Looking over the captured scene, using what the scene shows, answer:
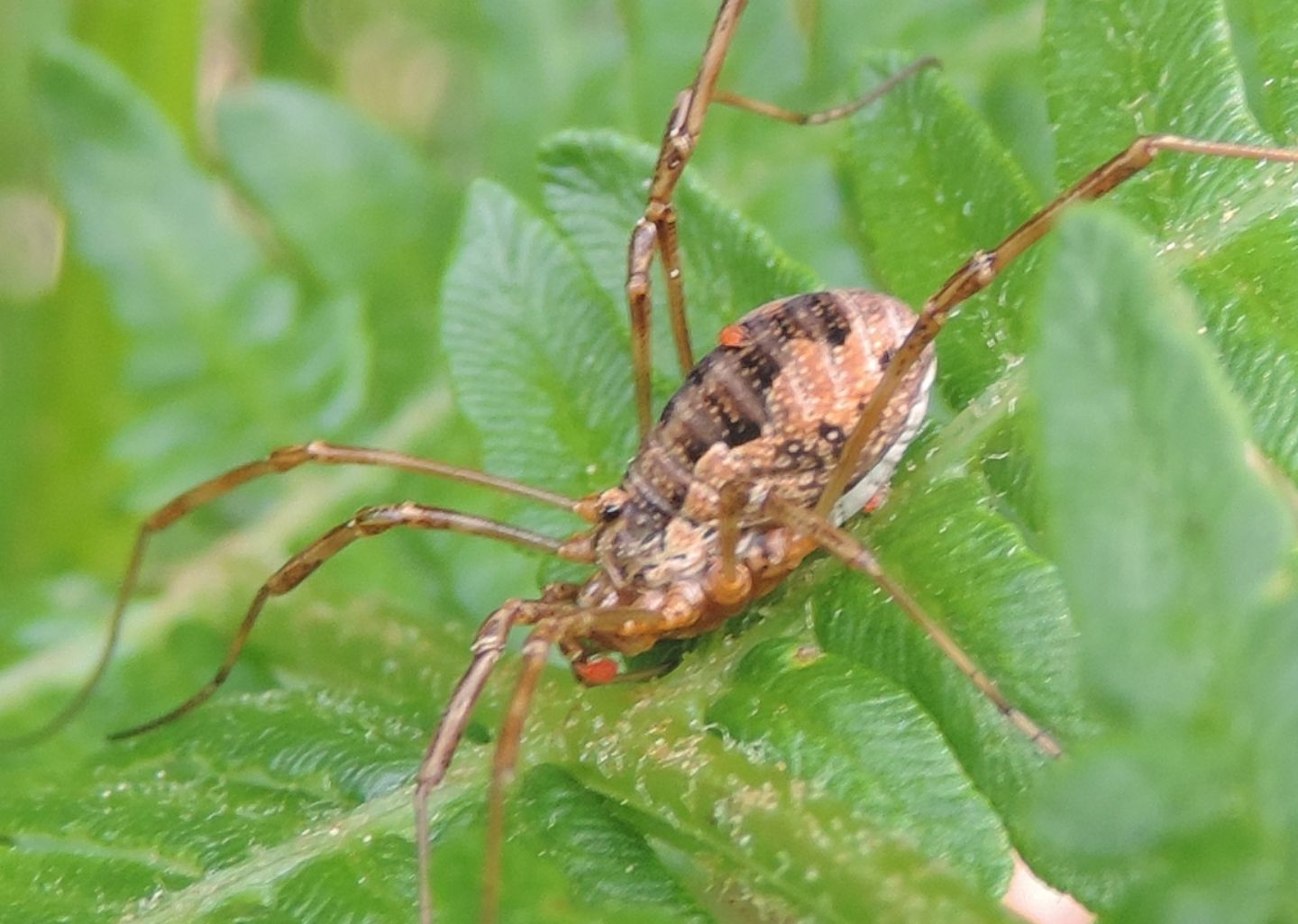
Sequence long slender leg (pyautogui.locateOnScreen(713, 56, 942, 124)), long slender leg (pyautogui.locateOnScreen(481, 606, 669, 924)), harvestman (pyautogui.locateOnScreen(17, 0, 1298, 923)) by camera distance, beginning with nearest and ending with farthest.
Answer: long slender leg (pyautogui.locateOnScreen(481, 606, 669, 924)) → harvestman (pyautogui.locateOnScreen(17, 0, 1298, 923)) → long slender leg (pyautogui.locateOnScreen(713, 56, 942, 124))

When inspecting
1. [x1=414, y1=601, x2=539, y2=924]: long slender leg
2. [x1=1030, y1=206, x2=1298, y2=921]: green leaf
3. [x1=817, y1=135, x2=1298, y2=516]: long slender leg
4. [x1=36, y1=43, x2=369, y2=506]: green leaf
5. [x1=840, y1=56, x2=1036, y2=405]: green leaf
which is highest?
[x1=36, y1=43, x2=369, y2=506]: green leaf

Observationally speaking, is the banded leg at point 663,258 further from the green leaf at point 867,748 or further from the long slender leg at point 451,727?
the green leaf at point 867,748

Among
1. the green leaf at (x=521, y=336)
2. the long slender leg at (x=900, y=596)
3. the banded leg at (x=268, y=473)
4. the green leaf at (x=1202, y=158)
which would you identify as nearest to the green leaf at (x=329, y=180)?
the banded leg at (x=268, y=473)

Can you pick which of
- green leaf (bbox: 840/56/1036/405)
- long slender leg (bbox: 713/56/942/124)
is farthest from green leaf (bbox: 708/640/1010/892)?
long slender leg (bbox: 713/56/942/124)

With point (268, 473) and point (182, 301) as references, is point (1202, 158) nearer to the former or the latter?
point (268, 473)

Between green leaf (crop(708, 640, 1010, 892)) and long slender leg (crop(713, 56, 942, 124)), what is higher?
long slender leg (crop(713, 56, 942, 124))

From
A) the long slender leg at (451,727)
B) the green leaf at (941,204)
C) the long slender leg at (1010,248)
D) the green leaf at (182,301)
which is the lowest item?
the long slender leg at (451,727)

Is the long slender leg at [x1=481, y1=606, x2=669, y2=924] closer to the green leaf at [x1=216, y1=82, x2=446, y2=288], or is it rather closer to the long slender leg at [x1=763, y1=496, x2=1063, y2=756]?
the long slender leg at [x1=763, y1=496, x2=1063, y2=756]

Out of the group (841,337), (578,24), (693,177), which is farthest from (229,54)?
(841,337)
